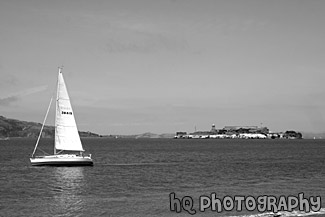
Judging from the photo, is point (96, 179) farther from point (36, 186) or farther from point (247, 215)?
point (247, 215)

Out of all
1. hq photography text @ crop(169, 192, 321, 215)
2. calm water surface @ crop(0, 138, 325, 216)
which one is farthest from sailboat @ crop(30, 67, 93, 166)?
hq photography text @ crop(169, 192, 321, 215)

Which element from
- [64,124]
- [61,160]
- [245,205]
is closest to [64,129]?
[64,124]

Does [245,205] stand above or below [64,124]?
below

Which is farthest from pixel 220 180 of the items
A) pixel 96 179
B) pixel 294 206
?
pixel 294 206

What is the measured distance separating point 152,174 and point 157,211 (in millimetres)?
36301

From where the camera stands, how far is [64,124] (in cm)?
8500

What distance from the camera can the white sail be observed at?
84000 mm

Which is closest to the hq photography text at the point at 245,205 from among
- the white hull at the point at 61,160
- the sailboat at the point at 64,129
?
the white hull at the point at 61,160

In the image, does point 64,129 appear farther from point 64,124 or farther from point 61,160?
point 61,160

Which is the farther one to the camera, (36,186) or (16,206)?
(36,186)

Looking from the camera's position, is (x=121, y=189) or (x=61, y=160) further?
(x=61, y=160)

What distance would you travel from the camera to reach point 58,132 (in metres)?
84.2

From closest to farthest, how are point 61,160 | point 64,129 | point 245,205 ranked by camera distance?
1. point 245,205
2. point 61,160
3. point 64,129

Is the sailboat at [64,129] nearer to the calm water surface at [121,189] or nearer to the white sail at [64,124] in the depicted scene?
the white sail at [64,124]
